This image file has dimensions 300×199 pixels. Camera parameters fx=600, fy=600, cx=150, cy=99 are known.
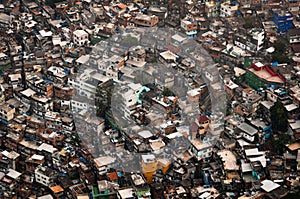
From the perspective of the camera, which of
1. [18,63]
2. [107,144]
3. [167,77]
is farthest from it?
[18,63]

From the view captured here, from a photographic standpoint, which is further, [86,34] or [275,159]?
[86,34]

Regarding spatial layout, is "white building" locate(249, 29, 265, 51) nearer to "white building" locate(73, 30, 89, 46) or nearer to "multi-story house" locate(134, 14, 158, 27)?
"multi-story house" locate(134, 14, 158, 27)

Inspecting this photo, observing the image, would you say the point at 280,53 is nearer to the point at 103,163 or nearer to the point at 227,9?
the point at 227,9

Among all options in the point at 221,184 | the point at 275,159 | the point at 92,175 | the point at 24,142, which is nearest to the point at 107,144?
the point at 92,175

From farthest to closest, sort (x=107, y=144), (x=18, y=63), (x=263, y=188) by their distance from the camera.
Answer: (x=18, y=63), (x=107, y=144), (x=263, y=188)

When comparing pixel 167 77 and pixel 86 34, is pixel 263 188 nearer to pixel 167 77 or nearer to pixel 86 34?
pixel 167 77

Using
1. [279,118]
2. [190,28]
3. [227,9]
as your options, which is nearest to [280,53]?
[190,28]

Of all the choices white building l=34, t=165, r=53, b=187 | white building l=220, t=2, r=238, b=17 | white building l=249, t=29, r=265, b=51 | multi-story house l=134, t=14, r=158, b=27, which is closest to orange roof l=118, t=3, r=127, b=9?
multi-story house l=134, t=14, r=158, b=27
